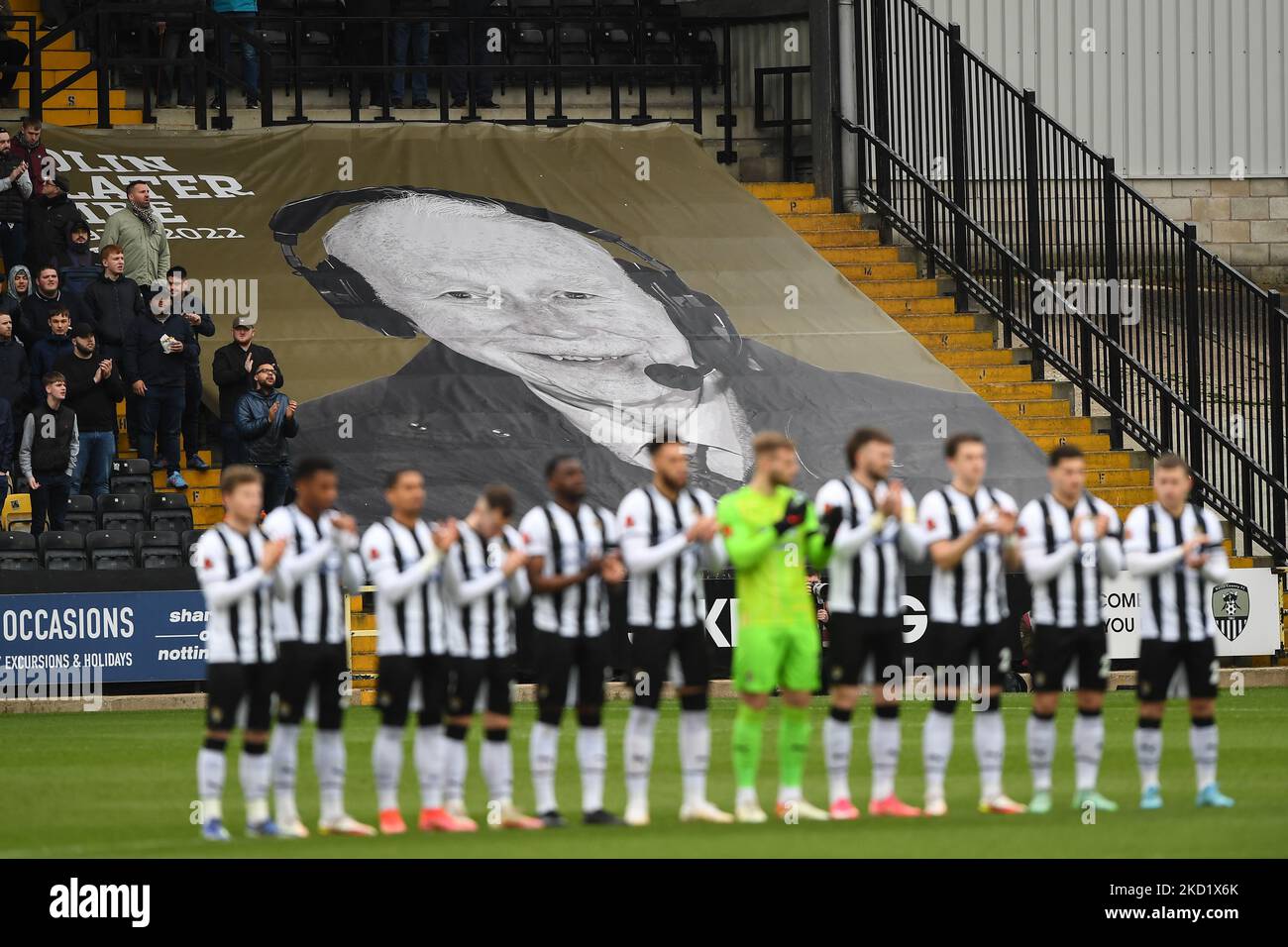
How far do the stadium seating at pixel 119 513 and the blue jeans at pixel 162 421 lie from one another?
1.17 meters

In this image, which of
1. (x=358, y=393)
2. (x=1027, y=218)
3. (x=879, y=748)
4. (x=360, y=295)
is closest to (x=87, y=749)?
(x=879, y=748)

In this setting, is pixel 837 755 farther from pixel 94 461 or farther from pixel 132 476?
pixel 132 476

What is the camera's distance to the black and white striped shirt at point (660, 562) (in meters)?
A: 12.5

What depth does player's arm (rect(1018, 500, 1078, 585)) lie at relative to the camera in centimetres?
1280

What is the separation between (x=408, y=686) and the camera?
1209 centimetres

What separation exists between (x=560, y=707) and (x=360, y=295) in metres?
15.8

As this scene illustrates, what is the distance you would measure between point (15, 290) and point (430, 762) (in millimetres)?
13324

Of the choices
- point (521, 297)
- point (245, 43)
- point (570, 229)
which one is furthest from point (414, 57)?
point (521, 297)

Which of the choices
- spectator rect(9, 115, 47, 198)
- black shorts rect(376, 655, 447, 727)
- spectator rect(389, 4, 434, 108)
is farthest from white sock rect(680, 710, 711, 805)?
spectator rect(389, 4, 434, 108)

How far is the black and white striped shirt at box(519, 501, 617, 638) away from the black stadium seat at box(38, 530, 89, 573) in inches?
420

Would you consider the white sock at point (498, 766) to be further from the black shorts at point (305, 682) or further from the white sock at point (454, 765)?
the black shorts at point (305, 682)

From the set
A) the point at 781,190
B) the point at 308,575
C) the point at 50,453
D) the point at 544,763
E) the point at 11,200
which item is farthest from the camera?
the point at 781,190

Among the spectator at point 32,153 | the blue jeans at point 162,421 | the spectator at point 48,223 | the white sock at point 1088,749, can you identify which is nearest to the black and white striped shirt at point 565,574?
the white sock at point 1088,749

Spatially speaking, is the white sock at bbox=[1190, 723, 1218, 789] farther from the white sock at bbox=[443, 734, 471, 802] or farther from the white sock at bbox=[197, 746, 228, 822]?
the white sock at bbox=[197, 746, 228, 822]
